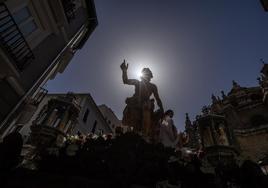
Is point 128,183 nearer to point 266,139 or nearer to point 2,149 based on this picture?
point 2,149

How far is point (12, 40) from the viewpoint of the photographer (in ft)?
25.4

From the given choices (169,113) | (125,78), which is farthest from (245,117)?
(125,78)

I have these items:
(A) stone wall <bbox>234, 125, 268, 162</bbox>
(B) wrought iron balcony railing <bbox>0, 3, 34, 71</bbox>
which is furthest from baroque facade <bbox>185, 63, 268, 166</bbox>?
(B) wrought iron balcony railing <bbox>0, 3, 34, 71</bbox>

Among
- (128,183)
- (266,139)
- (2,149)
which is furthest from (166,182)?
(266,139)

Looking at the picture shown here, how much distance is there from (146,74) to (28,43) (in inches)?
256

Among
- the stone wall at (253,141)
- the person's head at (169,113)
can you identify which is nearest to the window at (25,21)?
the person's head at (169,113)

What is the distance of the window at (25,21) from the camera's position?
9.09 m

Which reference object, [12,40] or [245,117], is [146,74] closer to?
[12,40]

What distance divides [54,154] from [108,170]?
94cm

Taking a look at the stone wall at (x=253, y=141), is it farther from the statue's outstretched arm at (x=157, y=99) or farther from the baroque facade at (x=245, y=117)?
the statue's outstretched arm at (x=157, y=99)

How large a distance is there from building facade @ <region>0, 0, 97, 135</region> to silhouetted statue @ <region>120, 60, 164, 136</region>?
14.9ft

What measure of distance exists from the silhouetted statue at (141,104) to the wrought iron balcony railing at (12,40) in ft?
14.1

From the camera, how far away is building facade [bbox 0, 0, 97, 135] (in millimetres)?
7501

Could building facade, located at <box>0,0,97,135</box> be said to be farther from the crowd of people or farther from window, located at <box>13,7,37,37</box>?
the crowd of people
